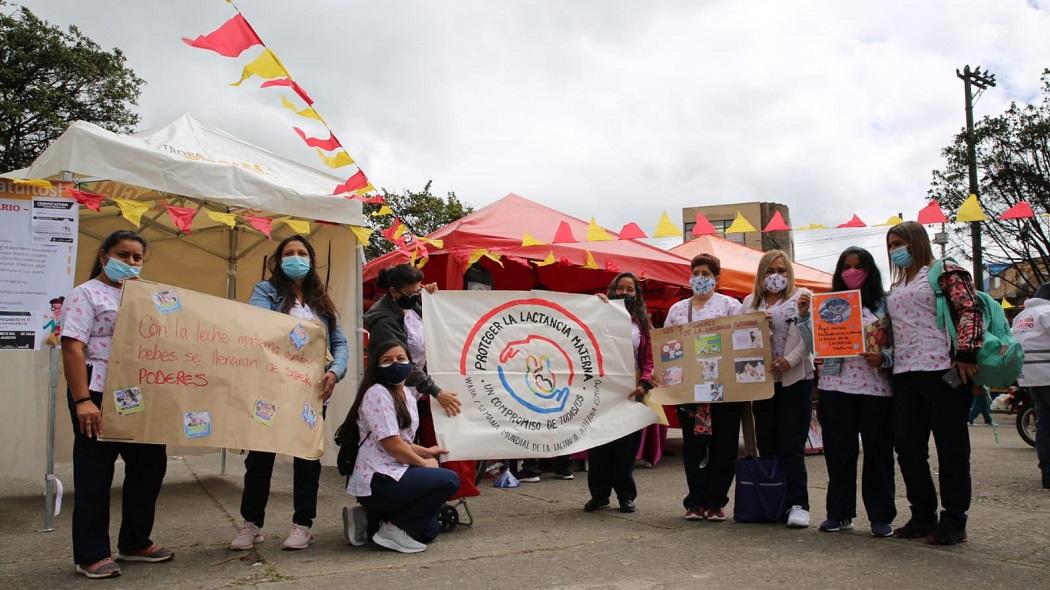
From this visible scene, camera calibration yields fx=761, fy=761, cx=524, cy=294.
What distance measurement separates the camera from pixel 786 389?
4.57 meters

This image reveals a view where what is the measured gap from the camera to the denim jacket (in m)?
4.38

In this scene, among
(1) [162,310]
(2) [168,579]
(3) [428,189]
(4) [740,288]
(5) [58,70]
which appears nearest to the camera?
(2) [168,579]

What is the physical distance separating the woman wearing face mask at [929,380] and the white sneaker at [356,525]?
113 inches

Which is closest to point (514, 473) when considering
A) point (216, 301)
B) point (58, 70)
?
point (216, 301)

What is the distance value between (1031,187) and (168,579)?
77.0 feet

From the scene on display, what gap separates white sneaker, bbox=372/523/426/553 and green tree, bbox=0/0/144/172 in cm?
2046

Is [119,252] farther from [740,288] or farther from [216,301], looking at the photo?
[740,288]

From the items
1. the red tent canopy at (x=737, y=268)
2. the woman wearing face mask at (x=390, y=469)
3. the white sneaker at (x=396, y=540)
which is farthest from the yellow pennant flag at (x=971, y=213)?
the white sneaker at (x=396, y=540)

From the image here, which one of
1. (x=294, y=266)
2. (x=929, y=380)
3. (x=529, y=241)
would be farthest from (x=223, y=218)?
(x=929, y=380)

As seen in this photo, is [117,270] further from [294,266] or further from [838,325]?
[838,325]

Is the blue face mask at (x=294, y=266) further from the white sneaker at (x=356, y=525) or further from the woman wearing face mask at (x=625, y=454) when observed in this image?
the woman wearing face mask at (x=625, y=454)

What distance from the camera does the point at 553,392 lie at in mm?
5098

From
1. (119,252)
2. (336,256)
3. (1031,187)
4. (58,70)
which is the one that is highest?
(58,70)

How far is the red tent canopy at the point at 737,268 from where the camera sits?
9.53 m
